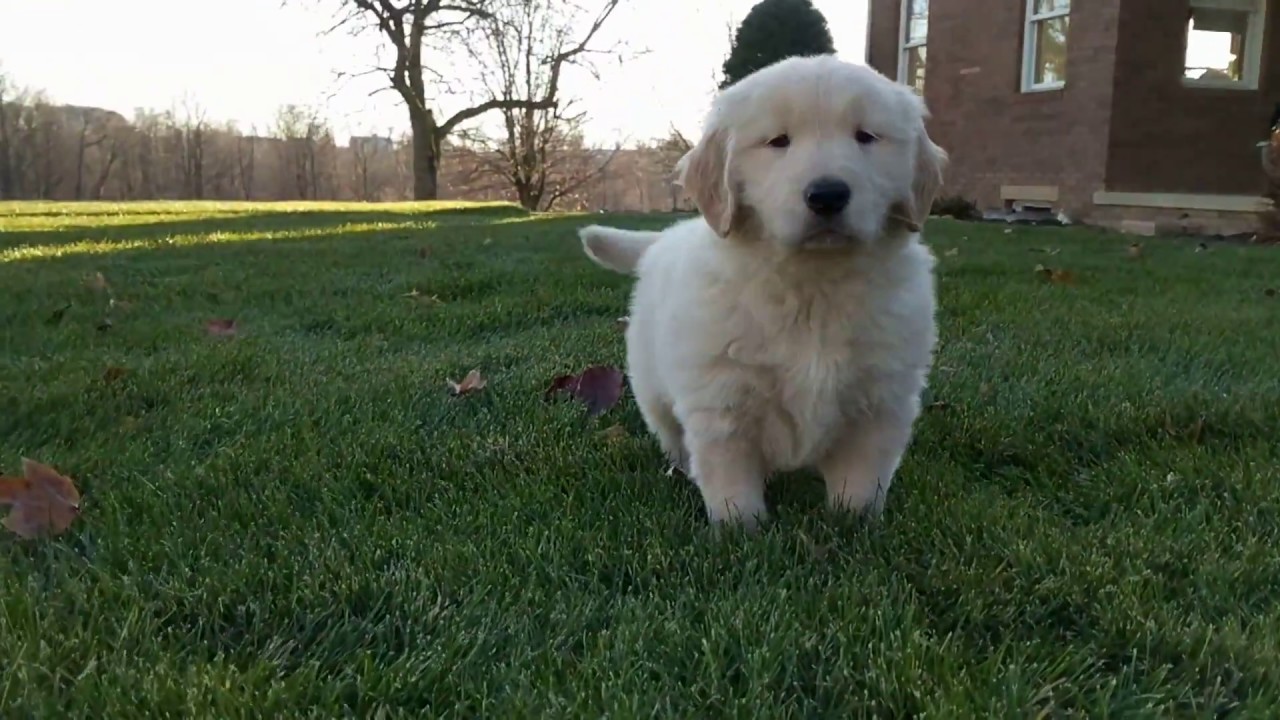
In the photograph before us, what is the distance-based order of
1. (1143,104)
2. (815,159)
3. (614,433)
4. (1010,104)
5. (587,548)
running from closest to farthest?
(587,548) < (815,159) < (614,433) < (1143,104) < (1010,104)

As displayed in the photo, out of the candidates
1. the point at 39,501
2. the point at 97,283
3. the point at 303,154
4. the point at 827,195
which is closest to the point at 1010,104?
the point at 97,283

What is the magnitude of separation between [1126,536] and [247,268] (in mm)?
5106

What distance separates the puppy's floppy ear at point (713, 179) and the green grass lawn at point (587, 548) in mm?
581

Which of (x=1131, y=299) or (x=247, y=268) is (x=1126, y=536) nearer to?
(x=1131, y=299)

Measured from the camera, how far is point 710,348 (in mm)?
1918

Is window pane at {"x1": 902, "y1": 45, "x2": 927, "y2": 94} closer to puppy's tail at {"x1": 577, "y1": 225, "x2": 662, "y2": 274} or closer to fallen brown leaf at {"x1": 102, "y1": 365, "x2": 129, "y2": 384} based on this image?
puppy's tail at {"x1": 577, "y1": 225, "x2": 662, "y2": 274}

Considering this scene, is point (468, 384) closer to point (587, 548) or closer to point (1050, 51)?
point (587, 548)

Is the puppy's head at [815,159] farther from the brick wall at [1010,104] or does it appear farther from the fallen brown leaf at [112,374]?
the brick wall at [1010,104]

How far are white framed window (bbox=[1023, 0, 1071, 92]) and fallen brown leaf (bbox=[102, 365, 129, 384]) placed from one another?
32.6 ft

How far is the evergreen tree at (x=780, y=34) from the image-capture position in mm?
13133

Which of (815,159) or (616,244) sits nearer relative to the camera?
(815,159)

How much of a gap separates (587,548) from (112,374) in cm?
190

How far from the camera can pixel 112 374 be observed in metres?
2.88

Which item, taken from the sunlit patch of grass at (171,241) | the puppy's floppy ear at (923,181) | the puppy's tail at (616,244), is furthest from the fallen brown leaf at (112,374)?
the sunlit patch of grass at (171,241)
